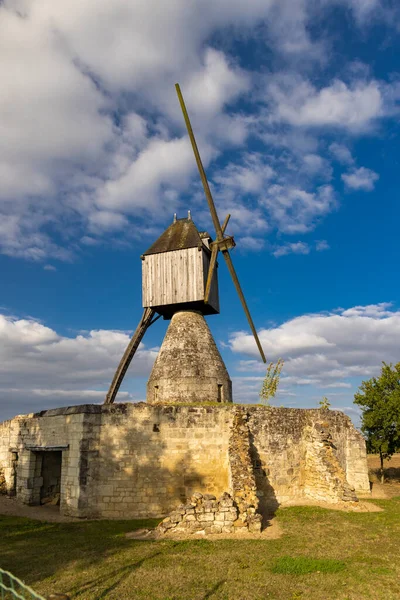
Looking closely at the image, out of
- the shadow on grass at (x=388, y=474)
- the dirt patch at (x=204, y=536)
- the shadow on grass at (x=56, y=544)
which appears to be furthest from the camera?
the shadow on grass at (x=388, y=474)

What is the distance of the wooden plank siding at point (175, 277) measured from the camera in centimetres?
1917

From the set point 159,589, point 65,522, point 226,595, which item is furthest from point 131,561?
point 65,522

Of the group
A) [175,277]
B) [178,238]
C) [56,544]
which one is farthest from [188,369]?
[56,544]

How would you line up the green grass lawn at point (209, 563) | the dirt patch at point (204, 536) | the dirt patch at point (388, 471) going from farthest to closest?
the dirt patch at point (388, 471), the dirt patch at point (204, 536), the green grass lawn at point (209, 563)

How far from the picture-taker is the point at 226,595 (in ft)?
24.4

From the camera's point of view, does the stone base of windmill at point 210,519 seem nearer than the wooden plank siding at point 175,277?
Yes

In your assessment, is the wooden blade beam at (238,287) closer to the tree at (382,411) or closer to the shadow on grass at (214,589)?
the tree at (382,411)

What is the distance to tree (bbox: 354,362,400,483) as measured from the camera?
21.8 metres

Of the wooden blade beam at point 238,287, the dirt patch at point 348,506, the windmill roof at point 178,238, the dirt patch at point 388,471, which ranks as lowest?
the dirt patch at point 388,471

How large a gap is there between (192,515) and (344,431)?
34.6 ft

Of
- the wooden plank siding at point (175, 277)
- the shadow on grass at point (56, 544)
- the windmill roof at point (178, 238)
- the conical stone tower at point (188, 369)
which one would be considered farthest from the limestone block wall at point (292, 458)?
the windmill roof at point (178, 238)

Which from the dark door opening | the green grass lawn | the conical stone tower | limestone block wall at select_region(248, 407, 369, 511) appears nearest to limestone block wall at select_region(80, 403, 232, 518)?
the green grass lawn

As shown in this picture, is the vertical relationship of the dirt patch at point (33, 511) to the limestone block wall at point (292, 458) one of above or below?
below

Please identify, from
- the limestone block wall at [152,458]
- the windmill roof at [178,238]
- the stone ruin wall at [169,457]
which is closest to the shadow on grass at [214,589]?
the stone ruin wall at [169,457]
